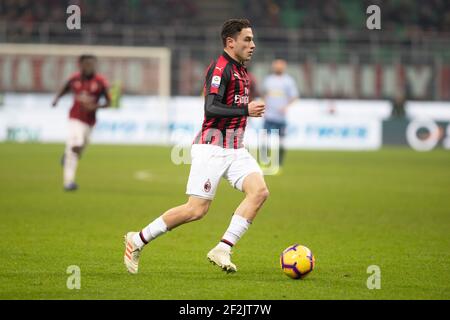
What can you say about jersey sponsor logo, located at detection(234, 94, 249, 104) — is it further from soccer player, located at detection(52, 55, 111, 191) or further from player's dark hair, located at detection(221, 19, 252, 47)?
soccer player, located at detection(52, 55, 111, 191)

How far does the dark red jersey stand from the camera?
17078 millimetres

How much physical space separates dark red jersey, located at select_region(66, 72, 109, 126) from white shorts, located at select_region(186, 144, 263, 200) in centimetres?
884

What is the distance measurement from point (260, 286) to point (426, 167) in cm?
1643

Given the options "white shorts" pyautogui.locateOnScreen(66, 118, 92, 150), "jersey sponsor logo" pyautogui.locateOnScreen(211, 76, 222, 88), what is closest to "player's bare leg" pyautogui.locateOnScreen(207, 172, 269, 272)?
"jersey sponsor logo" pyautogui.locateOnScreen(211, 76, 222, 88)

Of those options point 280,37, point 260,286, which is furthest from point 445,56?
point 260,286

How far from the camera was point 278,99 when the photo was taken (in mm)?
22406

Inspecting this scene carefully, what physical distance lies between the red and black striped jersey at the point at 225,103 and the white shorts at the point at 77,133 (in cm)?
868

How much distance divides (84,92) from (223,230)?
5.96 metres

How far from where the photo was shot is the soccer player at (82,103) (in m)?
16.9
